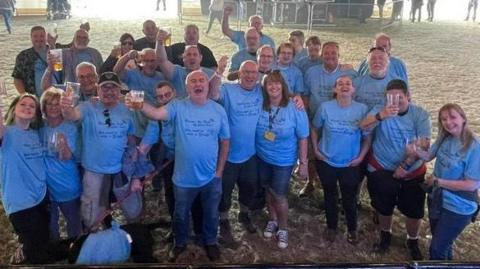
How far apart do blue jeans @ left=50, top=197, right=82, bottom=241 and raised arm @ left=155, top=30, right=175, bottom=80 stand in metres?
1.55

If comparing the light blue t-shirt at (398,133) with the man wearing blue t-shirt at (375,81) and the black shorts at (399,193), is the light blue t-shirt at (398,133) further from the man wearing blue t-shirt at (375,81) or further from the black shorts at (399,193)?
the man wearing blue t-shirt at (375,81)

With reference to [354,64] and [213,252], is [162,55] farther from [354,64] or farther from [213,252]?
[354,64]

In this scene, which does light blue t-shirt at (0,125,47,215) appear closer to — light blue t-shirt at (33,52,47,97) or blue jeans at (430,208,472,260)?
light blue t-shirt at (33,52,47,97)

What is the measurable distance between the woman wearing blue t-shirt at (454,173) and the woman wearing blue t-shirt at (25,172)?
10.2 feet

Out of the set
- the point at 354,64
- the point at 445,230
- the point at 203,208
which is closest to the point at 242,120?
the point at 203,208

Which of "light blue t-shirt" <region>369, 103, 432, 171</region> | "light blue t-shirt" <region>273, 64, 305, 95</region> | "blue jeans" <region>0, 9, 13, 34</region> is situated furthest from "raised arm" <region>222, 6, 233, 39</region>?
"blue jeans" <region>0, 9, 13, 34</region>

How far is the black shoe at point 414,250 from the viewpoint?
4.33 meters

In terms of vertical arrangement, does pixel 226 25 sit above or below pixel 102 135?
above

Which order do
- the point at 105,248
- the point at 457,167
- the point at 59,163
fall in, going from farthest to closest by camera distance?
the point at 59,163 → the point at 457,167 → the point at 105,248

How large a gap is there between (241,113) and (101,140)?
1.20m

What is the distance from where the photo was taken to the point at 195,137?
3855 mm

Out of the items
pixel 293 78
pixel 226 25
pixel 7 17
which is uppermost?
pixel 7 17

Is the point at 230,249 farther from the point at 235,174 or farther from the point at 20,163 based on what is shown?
the point at 20,163

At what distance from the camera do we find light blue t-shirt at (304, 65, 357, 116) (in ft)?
15.9
